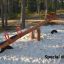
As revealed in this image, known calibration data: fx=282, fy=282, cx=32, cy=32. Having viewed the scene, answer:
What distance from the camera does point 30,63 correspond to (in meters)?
8.30

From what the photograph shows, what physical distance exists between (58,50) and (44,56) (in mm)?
1293

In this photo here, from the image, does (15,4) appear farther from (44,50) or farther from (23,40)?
(44,50)

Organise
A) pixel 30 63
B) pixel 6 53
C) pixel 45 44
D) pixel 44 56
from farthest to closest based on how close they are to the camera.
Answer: pixel 45 44 < pixel 6 53 < pixel 44 56 < pixel 30 63

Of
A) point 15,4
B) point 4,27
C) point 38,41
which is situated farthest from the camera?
point 15,4

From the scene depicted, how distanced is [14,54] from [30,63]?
1.47m

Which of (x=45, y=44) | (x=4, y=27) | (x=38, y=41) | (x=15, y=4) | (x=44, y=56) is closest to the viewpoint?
(x=44, y=56)

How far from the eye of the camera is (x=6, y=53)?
32.2 feet

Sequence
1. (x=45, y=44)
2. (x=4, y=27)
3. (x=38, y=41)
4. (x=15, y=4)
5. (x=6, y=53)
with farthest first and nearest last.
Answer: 1. (x=15, y=4)
2. (x=4, y=27)
3. (x=38, y=41)
4. (x=45, y=44)
5. (x=6, y=53)

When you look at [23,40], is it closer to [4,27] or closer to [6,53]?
[6,53]

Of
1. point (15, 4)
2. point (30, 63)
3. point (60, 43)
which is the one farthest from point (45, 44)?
point (15, 4)

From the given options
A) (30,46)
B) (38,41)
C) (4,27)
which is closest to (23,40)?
(38,41)

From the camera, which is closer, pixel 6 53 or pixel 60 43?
pixel 6 53

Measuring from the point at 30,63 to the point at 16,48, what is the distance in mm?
2584

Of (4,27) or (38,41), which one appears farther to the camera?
(4,27)
